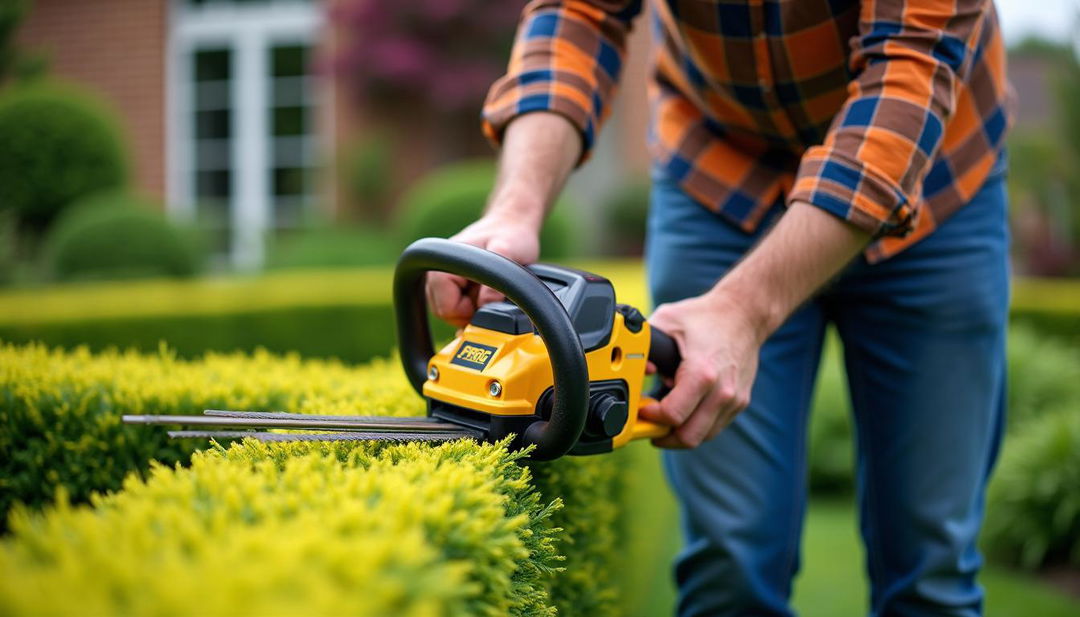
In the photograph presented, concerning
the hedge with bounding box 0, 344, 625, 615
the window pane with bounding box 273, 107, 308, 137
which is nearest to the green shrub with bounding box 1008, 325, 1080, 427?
the hedge with bounding box 0, 344, 625, 615

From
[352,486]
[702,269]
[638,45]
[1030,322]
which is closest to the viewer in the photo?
[352,486]

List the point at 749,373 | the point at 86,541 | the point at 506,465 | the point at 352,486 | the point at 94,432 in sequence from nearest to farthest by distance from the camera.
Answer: the point at 86,541
the point at 352,486
the point at 506,465
the point at 749,373
the point at 94,432

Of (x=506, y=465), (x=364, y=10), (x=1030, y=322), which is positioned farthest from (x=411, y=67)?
(x=506, y=465)

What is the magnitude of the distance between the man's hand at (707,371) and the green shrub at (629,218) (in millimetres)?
9838

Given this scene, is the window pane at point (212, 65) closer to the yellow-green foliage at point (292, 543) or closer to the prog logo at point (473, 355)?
the prog logo at point (473, 355)

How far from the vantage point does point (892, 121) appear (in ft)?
5.04

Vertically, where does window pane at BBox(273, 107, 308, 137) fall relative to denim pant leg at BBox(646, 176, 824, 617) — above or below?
below

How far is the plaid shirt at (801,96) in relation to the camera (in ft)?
5.05

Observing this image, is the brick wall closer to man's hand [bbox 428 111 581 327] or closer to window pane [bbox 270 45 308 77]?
window pane [bbox 270 45 308 77]

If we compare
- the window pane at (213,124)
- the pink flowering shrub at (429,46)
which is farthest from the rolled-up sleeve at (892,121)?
the window pane at (213,124)

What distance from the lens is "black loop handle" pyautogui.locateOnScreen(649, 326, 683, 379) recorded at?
59.9 inches

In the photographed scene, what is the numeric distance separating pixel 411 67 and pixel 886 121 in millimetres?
10266

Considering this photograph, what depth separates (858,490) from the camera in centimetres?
211

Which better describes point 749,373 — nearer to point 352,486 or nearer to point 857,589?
point 352,486
